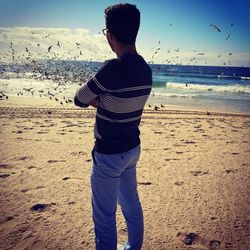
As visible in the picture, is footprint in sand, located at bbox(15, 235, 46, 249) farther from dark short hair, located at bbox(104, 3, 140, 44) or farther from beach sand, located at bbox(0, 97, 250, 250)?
dark short hair, located at bbox(104, 3, 140, 44)

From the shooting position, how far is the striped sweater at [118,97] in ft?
6.33

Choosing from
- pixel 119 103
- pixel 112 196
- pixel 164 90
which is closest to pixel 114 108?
pixel 119 103

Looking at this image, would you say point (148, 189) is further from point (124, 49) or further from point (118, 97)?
point (124, 49)

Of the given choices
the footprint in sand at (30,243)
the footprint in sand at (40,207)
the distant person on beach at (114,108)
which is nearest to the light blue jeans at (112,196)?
the distant person on beach at (114,108)

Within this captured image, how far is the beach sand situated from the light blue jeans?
909 mm

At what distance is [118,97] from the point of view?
1990mm

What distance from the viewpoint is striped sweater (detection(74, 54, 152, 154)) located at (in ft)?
6.33

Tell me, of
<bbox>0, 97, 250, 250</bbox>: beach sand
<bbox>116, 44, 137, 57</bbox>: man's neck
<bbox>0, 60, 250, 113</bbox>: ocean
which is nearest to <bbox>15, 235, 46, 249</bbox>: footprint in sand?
<bbox>0, 97, 250, 250</bbox>: beach sand

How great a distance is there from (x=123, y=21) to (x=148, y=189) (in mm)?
3361

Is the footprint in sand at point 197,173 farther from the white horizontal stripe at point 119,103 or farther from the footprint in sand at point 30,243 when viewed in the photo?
the white horizontal stripe at point 119,103

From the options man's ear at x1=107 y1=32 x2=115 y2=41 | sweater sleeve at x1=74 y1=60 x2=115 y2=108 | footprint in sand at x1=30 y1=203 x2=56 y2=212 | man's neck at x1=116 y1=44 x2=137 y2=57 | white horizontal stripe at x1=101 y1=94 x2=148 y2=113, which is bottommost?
footprint in sand at x1=30 y1=203 x2=56 y2=212

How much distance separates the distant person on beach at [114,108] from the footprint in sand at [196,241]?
4.48 ft

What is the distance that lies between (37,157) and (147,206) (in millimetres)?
3020

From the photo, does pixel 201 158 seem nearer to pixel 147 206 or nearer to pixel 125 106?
pixel 147 206
